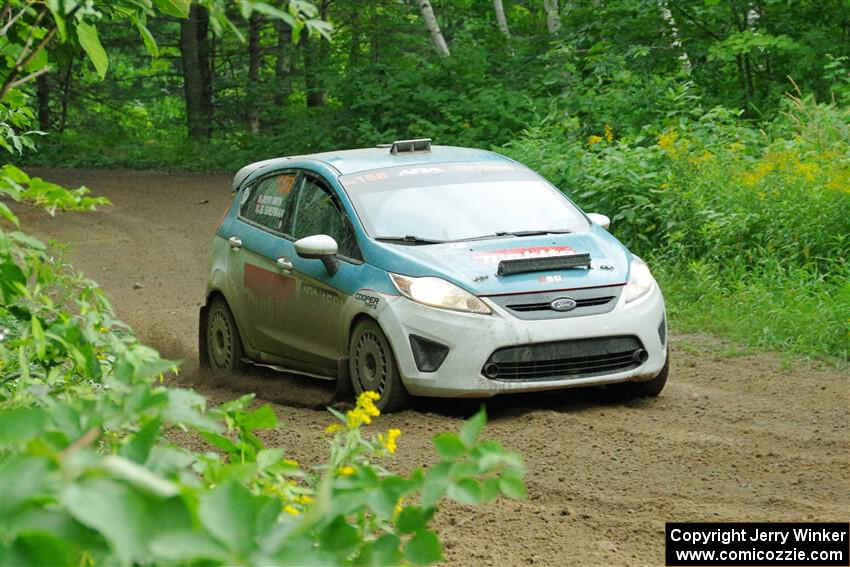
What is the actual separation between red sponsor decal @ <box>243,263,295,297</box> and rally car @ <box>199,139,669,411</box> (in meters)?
0.01

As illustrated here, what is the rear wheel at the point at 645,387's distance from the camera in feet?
27.7

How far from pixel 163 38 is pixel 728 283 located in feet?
79.4

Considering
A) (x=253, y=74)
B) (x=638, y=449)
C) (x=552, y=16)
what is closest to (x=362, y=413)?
(x=638, y=449)

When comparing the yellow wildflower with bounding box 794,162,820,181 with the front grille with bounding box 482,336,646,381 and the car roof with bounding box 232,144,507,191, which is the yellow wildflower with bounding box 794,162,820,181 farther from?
the front grille with bounding box 482,336,646,381

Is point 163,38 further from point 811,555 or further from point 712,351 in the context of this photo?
point 811,555

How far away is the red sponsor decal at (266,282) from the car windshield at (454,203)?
776 millimetres

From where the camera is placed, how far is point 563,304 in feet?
26.0

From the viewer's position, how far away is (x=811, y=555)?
5.15 meters

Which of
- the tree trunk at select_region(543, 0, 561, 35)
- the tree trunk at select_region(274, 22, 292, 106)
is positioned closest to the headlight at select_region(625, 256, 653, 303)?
the tree trunk at select_region(543, 0, 561, 35)

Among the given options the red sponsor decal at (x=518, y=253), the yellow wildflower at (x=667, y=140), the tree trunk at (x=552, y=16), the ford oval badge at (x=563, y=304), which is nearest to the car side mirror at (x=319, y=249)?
the red sponsor decal at (x=518, y=253)

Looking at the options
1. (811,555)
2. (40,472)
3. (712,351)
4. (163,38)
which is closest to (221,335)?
(712,351)

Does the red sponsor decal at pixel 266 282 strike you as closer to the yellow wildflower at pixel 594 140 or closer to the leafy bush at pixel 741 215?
the leafy bush at pixel 741 215

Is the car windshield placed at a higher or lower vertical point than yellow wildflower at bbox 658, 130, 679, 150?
higher

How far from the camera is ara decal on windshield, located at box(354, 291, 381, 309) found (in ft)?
26.7
